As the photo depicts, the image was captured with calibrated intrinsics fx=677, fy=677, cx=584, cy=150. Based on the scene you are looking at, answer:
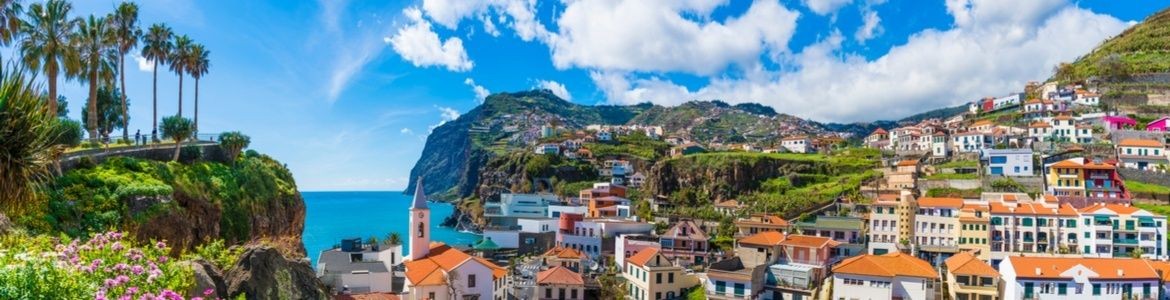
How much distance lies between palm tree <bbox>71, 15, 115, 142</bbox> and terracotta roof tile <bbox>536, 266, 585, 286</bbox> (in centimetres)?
2467

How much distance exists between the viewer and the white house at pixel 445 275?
1340 inches

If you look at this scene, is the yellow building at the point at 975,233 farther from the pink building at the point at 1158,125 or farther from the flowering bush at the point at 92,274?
the flowering bush at the point at 92,274

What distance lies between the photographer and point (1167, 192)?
57312mm

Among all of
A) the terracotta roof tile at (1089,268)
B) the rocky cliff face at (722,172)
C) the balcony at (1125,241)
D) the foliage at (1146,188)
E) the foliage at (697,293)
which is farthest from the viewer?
the rocky cliff face at (722,172)

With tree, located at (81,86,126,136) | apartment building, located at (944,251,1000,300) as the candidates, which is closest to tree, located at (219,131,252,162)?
tree, located at (81,86,126,136)

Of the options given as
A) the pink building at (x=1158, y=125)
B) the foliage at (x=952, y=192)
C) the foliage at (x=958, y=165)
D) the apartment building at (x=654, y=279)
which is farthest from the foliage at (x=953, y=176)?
the apartment building at (x=654, y=279)

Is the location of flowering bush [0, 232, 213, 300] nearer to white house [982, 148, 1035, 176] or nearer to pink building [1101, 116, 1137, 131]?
white house [982, 148, 1035, 176]

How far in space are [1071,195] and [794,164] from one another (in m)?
36.8

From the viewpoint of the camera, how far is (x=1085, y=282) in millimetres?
38594

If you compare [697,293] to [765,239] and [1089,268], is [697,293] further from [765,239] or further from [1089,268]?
[1089,268]

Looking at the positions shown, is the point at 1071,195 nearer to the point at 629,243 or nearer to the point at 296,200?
the point at 629,243

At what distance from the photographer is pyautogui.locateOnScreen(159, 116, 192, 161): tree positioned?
3094 centimetres

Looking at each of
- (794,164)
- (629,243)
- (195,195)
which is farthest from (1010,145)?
(195,195)

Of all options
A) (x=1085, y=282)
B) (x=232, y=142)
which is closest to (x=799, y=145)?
(x=1085, y=282)
